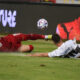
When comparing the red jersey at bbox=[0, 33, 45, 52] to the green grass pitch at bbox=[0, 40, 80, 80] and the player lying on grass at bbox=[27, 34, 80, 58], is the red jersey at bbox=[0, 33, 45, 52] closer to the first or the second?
the green grass pitch at bbox=[0, 40, 80, 80]

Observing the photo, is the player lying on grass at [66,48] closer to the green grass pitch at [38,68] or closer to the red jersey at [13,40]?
the green grass pitch at [38,68]

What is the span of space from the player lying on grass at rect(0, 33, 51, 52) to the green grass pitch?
1.35 metres

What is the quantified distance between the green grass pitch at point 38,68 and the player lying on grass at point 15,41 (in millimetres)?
1352

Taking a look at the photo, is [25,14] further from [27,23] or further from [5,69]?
[5,69]

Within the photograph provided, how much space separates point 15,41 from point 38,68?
3.40 meters

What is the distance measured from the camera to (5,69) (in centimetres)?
792

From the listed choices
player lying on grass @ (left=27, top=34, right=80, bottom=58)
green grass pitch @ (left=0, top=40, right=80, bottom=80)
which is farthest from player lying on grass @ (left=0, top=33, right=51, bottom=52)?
player lying on grass @ (left=27, top=34, right=80, bottom=58)

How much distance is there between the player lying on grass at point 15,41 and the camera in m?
11.3

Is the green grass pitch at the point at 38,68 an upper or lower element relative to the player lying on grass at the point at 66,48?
lower

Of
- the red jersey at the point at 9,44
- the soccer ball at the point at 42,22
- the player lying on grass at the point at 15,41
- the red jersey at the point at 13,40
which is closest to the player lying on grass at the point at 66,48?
the player lying on grass at the point at 15,41

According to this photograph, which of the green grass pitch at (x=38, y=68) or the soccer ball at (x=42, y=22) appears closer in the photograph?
the green grass pitch at (x=38, y=68)

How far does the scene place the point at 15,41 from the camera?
11.5 metres

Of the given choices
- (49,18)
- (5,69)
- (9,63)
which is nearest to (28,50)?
(9,63)

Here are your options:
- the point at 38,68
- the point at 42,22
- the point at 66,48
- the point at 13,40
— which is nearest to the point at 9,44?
the point at 13,40
